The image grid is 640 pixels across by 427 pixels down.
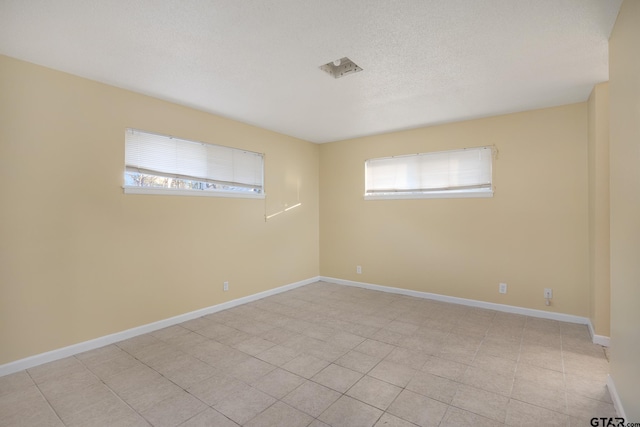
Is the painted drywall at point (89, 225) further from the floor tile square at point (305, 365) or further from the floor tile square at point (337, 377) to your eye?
the floor tile square at point (337, 377)

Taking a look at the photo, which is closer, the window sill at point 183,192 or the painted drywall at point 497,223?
the window sill at point 183,192

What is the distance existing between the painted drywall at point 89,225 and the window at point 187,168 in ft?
0.32

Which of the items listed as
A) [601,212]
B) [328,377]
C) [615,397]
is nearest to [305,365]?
[328,377]

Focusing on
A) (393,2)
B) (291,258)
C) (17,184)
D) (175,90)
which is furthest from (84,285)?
(393,2)

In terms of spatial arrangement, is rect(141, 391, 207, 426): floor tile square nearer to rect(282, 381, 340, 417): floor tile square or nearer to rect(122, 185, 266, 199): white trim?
rect(282, 381, 340, 417): floor tile square

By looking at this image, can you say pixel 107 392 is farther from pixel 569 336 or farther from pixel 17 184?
pixel 569 336

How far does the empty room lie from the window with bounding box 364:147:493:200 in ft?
0.10

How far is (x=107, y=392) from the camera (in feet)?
6.93

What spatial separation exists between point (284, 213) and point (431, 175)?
7.84 ft

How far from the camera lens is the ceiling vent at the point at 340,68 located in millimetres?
2531

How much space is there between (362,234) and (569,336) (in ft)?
9.48

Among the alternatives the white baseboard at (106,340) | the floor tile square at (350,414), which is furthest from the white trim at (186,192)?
the floor tile square at (350,414)

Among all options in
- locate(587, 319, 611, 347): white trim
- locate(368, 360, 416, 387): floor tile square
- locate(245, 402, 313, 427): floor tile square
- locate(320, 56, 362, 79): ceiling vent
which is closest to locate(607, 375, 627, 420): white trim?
locate(587, 319, 611, 347): white trim

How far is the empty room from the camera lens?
1.89m
